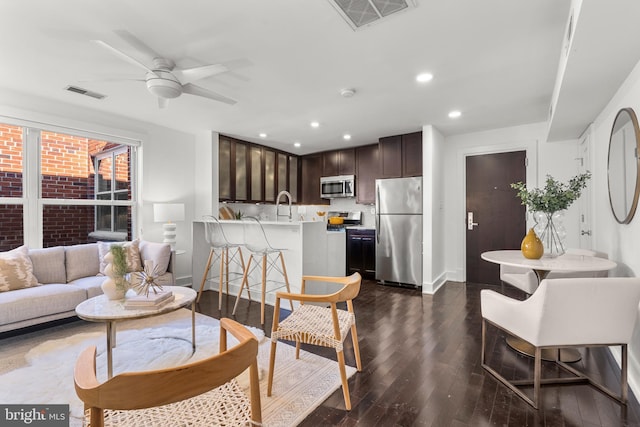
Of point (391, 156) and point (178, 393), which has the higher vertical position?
point (391, 156)

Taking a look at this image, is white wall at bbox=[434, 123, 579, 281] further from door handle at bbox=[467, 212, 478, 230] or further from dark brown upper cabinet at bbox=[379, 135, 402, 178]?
dark brown upper cabinet at bbox=[379, 135, 402, 178]

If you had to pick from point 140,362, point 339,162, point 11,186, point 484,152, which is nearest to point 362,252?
point 339,162

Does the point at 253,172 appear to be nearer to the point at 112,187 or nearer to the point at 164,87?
the point at 112,187

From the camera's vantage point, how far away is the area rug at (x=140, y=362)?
1.82 m

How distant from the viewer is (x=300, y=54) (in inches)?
93.6

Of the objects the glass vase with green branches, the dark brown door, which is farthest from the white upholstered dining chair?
the dark brown door

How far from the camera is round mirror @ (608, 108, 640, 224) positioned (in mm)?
2100

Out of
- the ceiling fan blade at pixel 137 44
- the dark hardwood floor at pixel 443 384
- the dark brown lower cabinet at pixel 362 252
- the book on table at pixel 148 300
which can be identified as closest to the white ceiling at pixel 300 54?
the ceiling fan blade at pixel 137 44

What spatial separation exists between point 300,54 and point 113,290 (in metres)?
2.29

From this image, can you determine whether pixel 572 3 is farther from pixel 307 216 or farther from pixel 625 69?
pixel 307 216

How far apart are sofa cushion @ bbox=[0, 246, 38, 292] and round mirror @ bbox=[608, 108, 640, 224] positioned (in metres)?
5.13

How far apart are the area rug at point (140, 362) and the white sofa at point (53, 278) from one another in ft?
0.86

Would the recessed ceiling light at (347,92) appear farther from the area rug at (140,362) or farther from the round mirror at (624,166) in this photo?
the area rug at (140,362)

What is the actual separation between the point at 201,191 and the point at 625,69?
4895 mm
